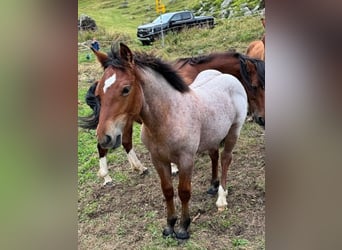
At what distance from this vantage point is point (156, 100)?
3.91 ft

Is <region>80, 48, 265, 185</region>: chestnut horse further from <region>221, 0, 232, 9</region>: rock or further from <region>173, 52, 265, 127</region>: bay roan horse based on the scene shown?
<region>221, 0, 232, 9</region>: rock

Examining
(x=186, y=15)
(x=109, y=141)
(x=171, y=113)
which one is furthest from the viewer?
(x=186, y=15)

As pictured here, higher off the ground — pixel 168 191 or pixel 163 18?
pixel 163 18

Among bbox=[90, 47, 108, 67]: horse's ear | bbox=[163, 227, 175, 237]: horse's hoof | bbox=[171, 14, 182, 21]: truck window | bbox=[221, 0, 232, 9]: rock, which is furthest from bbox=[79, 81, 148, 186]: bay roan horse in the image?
bbox=[221, 0, 232, 9]: rock

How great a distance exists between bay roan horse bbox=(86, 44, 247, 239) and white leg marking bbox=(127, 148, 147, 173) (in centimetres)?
11

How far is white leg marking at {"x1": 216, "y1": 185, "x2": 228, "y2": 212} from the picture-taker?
1308mm

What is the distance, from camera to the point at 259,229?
3.89 feet

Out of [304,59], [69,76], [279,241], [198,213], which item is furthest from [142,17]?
[279,241]

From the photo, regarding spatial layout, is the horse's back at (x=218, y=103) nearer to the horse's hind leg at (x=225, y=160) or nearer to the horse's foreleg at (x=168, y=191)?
the horse's hind leg at (x=225, y=160)

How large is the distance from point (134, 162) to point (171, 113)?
27 centimetres

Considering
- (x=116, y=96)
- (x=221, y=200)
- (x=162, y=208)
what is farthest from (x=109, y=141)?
(x=221, y=200)

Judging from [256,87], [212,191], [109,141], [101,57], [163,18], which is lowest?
[212,191]

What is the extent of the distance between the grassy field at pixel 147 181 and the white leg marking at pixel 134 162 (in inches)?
0.7

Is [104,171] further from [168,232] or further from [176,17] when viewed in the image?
[176,17]
